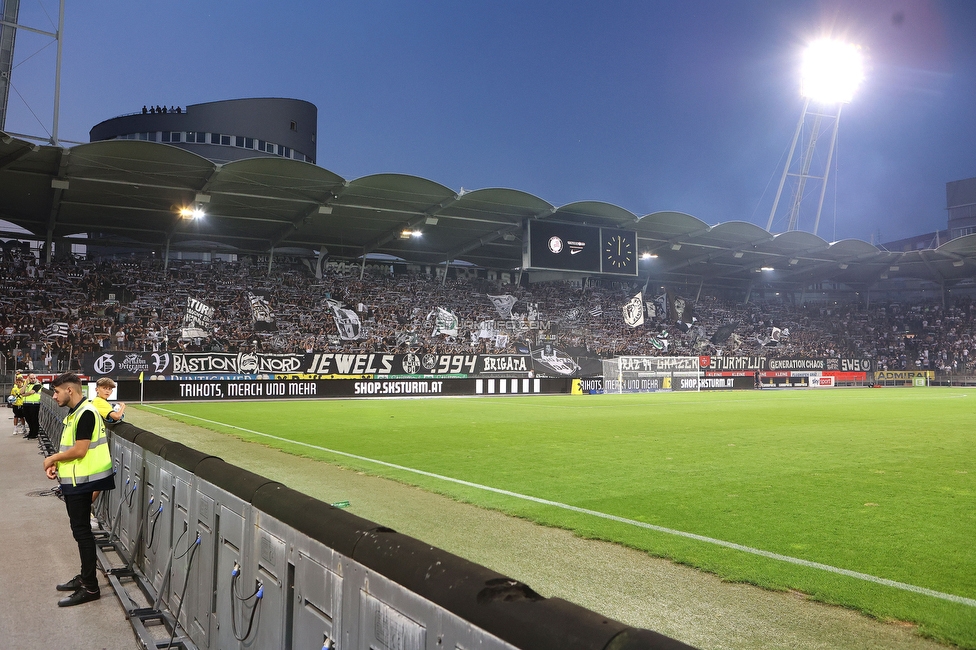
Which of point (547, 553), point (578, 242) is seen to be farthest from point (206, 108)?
point (547, 553)

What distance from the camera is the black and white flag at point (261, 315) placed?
43850mm

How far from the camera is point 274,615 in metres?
3.51

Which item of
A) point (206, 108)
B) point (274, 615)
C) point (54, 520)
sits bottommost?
point (54, 520)

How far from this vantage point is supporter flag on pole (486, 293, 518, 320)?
53.0 metres

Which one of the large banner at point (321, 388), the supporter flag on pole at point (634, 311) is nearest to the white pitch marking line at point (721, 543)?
the large banner at point (321, 388)

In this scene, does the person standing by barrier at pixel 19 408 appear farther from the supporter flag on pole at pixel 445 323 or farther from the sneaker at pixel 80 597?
the supporter flag on pole at pixel 445 323

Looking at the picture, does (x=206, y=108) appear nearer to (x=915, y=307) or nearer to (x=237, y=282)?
(x=237, y=282)

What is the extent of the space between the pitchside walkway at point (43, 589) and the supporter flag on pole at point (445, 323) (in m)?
37.9

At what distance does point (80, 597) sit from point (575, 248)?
36288 mm

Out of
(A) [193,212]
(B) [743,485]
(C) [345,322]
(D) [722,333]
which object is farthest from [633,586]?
(D) [722,333]

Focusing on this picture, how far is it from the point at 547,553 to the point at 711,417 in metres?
18.1

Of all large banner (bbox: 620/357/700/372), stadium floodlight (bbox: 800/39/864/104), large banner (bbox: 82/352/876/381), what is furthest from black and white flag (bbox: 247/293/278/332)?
stadium floodlight (bbox: 800/39/864/104)

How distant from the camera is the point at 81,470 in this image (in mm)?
6340

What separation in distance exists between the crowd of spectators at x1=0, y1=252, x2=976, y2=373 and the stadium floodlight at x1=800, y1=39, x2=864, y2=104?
792 inches
